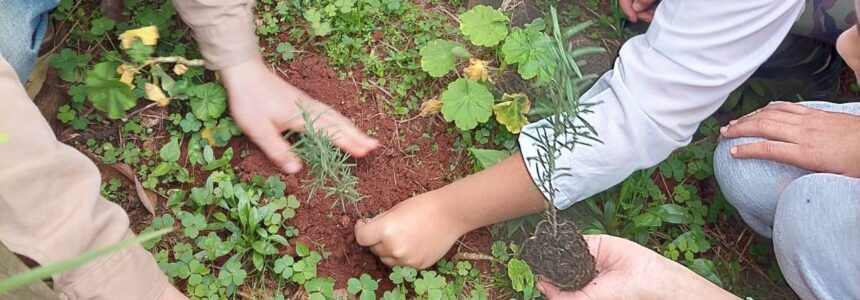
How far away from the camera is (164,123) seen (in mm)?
2297

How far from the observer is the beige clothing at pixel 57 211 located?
1.49m

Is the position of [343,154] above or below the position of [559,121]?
below

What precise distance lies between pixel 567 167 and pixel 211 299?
0.91 m

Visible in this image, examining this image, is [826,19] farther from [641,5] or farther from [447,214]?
[447,214]

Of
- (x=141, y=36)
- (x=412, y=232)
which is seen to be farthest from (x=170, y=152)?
(x=412, y=232)

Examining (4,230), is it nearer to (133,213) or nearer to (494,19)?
(133,213)

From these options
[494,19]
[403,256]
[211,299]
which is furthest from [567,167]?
[211,299]

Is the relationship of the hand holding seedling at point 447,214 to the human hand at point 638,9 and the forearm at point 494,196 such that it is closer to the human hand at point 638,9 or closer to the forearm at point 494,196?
the forearm at point 494,196

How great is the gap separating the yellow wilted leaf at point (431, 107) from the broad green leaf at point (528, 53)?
23 cm

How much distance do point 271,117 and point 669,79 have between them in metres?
1.02

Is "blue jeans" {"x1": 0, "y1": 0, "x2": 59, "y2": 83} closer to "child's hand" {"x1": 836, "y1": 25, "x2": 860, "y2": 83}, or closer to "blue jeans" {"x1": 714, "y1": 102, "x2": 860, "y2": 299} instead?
"blue jeans" {"x1": 714, "y1": 102, "x2": 860, "y2": 299}

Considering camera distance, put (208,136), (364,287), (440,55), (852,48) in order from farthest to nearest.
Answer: (440,55) → (208,136) → (364,287) → (852,48)

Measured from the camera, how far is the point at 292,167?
2184mm

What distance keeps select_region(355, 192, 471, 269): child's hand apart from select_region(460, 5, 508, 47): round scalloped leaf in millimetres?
524
